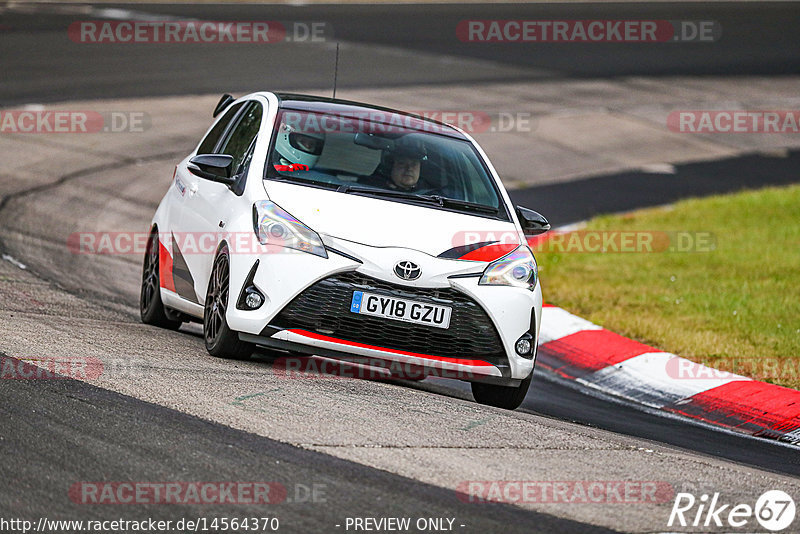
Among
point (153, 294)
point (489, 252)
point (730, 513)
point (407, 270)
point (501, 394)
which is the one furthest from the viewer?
point (153, 294)

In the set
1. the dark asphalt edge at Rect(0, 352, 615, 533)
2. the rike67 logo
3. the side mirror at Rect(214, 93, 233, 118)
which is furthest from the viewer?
the side mirror at Rect(214, 93, 233, 118)

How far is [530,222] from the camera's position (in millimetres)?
8016

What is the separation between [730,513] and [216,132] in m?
5.13

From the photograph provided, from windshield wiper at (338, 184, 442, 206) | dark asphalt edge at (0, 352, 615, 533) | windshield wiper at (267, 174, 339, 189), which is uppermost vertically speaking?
windshield wiper at (267, 174, 339, 189)

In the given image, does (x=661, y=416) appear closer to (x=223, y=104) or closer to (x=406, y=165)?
(x=406, y=165)

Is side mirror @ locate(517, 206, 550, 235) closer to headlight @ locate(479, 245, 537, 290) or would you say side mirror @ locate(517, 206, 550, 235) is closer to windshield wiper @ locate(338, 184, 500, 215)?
windshield wiper @ locate(338, 184, 500, 215)

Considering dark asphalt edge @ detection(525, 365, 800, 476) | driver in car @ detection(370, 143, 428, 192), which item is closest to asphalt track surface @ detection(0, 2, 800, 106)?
driver in car @ detection(370, 143, 428, 192)

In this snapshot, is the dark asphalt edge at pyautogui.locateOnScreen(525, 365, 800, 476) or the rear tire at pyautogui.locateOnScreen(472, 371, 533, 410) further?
the rear tire at pyautogui.locateOnScreen(472, 371, 533, 410)

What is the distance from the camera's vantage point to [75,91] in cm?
1953

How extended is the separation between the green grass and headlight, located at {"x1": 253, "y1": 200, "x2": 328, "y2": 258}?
3.66 metres

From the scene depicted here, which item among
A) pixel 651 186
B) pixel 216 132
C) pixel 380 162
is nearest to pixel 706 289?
pixel 380 162

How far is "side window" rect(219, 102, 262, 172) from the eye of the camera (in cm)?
805

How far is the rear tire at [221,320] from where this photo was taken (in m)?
7.14

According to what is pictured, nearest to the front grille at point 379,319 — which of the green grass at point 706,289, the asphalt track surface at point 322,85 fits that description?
the asphalt track surface at point 322,85
